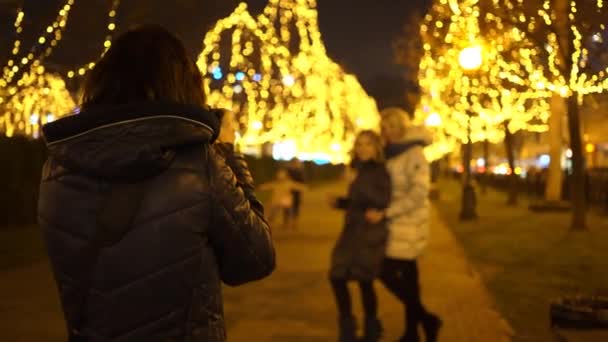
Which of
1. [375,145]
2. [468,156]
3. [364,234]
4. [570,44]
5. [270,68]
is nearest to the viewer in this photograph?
[364,234]

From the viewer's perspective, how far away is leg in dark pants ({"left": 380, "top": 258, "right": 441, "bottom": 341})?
6.48 m

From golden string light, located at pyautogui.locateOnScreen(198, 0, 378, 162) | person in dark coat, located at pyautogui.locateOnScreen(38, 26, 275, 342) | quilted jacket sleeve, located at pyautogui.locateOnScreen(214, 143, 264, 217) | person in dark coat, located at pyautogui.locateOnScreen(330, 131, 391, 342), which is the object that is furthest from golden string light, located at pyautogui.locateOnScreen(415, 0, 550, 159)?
person in dark coat, located at pyautogui.locateOnScreen(38, 26, 275, 342)

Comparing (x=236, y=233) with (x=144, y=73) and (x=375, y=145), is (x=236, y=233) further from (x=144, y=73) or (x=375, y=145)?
(x=375, y=145)

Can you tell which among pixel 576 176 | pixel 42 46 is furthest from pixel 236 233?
pixel 576 176

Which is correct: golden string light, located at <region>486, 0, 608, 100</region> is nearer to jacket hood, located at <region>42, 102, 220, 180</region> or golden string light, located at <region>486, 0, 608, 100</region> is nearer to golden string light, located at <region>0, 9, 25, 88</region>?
golden string light, located at <region>0, 9, 25, 88</region>

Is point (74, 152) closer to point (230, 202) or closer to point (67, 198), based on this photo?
point (67, 198)

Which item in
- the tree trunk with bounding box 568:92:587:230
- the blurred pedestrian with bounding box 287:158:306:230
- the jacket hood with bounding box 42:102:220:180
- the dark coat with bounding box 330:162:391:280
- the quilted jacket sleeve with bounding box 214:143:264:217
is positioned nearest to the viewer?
the jacket hood with bounding box 42:102:220:180

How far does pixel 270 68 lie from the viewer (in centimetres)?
3161

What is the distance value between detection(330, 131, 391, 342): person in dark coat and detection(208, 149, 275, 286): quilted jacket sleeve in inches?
154

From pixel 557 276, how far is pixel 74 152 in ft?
31.3

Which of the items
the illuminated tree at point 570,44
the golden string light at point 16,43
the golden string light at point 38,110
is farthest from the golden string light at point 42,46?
the golden string light at point 38,110

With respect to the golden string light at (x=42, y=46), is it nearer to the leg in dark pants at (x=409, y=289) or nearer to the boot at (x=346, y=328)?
the boot at (x=346, y=328)

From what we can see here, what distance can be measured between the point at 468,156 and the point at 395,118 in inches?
723

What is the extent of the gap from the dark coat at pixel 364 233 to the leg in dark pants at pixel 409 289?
0.44 ft
